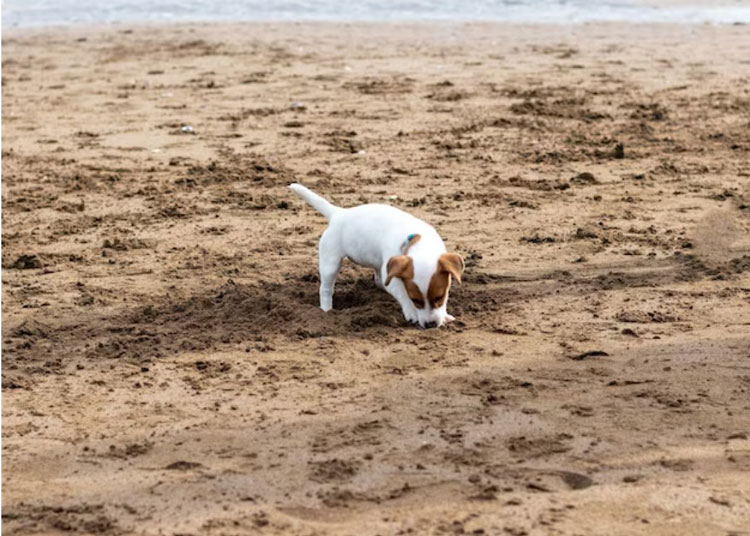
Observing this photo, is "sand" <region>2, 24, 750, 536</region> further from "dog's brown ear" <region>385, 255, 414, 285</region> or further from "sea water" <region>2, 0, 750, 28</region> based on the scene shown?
"sea water" <region>2, 0, 750, 28</region>

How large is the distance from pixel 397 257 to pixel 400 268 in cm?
6

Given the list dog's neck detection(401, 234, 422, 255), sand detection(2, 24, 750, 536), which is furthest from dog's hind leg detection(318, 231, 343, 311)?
dog's neck detection(401, 234, 422, 255)

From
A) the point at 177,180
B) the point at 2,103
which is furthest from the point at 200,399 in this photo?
the point at 2,103

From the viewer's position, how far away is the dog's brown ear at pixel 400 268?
→ 561 cm

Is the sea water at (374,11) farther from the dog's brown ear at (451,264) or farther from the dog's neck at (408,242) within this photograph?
the dog's brown ear at (451,264)

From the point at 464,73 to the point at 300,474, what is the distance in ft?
30.7

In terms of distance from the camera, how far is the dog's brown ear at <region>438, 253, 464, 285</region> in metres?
5.63

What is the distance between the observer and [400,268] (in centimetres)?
561

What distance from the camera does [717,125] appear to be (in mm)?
10336

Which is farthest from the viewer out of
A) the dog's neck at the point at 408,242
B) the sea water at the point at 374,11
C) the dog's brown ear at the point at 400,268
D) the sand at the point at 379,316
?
the sea water at the point at 374,11

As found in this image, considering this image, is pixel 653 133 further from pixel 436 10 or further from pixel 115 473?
pixel 436 10

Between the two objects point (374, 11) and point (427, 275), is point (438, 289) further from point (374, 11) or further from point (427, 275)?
point (374, 11)

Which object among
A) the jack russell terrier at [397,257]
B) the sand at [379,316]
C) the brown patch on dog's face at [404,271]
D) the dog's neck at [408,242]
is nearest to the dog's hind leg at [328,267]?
the jack russell terrier at [397,257]

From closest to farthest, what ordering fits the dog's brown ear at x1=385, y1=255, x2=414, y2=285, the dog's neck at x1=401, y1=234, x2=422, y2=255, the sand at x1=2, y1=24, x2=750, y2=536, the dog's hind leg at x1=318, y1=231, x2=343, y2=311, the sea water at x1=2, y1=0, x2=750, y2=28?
1. the sand at x1=2, y1=24, x2=750, y2=536
2. the dog's brown ear at x1=385, y1=255, x2=414, y2=285
3. the dog's neck at x1=401, y1=234, x2=422, y2=255
4. the dog's hind leg at x1=318, y1=231, x2=343, y2=311
5. the sea water at x1=2, y1=0, x2=750, y2=28
